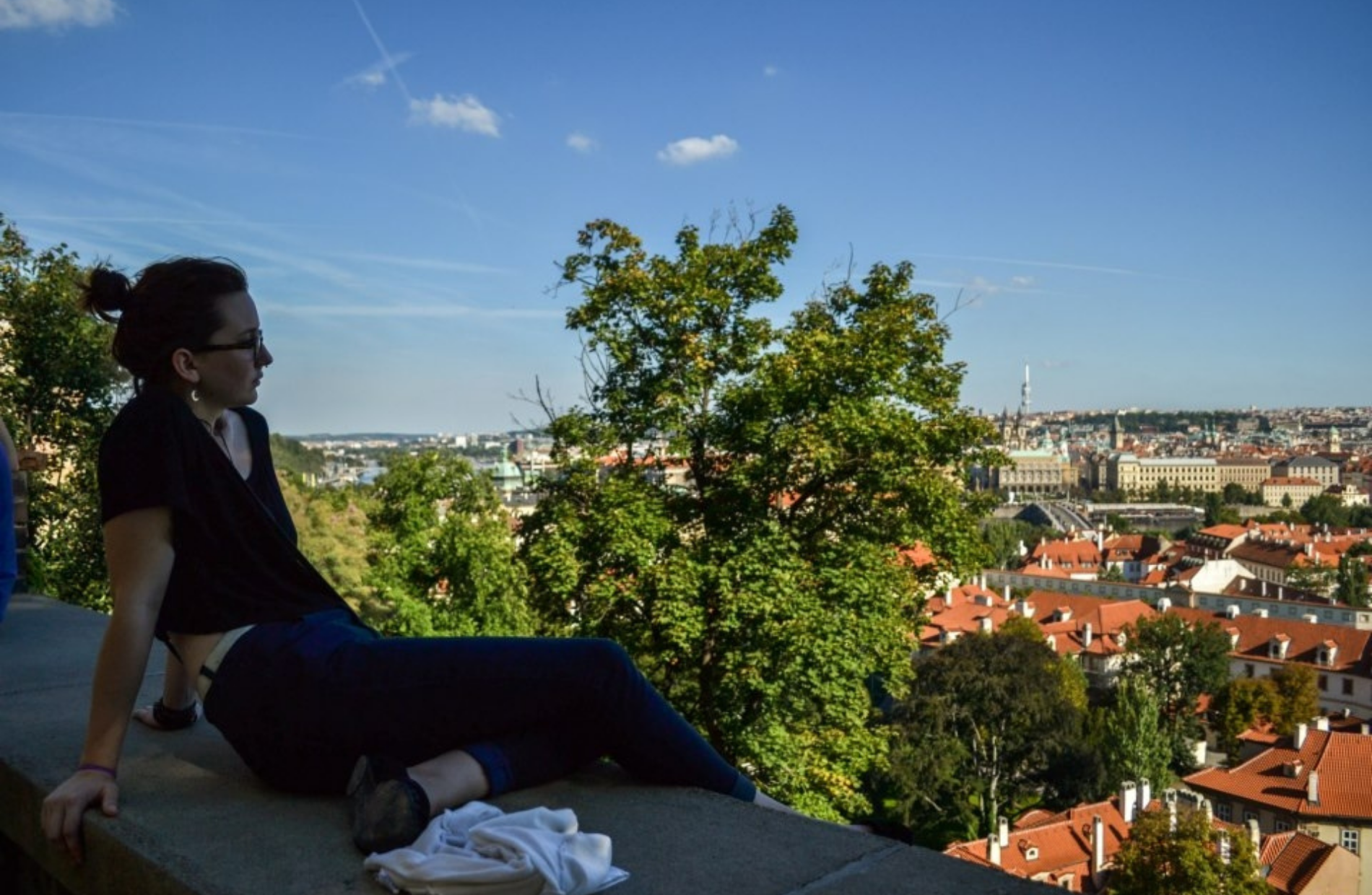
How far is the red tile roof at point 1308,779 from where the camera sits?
30938 mm

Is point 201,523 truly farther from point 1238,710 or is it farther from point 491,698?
point 1238,710

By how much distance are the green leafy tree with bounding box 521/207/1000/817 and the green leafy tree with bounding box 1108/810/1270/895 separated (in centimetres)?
1366

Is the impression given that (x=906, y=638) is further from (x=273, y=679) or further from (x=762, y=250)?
(x=273, y=679)

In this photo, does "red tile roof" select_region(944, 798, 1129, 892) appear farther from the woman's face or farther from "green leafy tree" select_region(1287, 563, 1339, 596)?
"green leafy tree" select_region(1287, 563, 1339, 596)

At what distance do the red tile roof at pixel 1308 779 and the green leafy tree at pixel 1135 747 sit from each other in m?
1.01

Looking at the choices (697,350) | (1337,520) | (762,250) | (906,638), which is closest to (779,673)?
(906,638)

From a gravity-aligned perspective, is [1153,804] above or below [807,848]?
below

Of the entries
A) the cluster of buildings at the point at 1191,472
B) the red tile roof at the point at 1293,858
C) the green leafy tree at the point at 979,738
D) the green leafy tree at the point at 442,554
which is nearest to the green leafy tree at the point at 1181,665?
the green leafy tree at the point at 979,738

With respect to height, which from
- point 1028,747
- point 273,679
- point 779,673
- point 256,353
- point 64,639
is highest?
point 256,353

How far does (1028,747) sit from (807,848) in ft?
115

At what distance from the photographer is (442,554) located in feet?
55.6

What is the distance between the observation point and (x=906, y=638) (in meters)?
11.3

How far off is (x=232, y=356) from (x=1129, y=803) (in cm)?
3282

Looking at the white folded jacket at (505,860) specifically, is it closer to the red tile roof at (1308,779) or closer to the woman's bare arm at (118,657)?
the woman's bare arm at (118,657)
